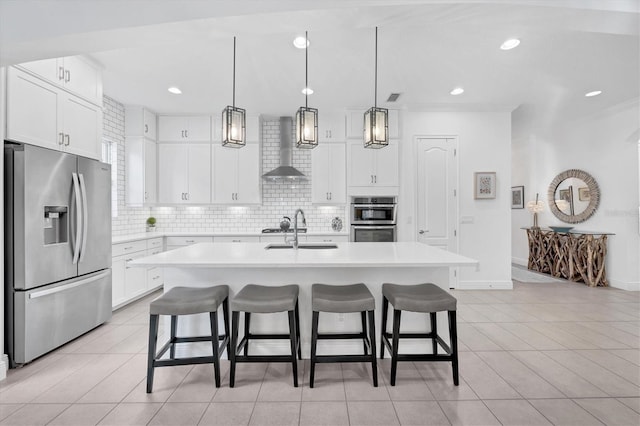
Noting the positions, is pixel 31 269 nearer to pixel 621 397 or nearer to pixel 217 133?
pixel 217 133

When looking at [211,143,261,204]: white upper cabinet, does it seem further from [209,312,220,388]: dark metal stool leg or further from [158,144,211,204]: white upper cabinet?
[209,312,220,388]: dark metal stool leg

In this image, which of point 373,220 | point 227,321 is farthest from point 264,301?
point 373,220

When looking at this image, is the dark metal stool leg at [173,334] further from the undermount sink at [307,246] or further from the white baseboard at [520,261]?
the white baseboard at [520,261]

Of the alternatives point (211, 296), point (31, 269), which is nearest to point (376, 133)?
point (211, 296)

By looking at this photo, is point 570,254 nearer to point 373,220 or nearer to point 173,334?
point 373,220

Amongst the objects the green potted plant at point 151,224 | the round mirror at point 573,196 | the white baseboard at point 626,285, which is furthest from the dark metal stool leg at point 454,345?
the round mirror at point 573,196

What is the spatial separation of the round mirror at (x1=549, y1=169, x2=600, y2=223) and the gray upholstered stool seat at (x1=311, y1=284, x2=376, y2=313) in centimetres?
555

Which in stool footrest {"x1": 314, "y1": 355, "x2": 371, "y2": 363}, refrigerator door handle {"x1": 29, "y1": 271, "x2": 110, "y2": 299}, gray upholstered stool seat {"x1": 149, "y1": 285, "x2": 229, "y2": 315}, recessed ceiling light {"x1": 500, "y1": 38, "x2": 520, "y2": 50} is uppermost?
recessed ceiling light {"x1": 500, "y1": 38, "x2": 520, "y2": 50}

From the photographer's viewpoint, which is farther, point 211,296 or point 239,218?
point 239,218

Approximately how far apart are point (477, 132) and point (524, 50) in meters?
1.87

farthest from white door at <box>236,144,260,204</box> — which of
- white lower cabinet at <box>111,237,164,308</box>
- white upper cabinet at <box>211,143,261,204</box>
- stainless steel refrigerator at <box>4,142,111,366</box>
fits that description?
stainless steel refrigerator at <box>4,142,111,366</box>

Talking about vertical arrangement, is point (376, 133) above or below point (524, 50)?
below

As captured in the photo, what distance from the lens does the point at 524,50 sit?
330 cm

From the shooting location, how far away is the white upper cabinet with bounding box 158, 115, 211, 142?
17.9 feet
